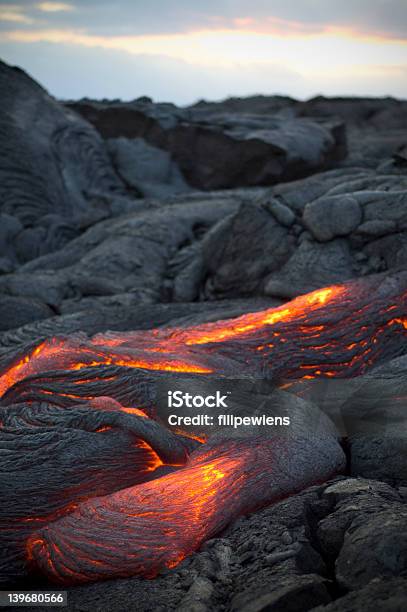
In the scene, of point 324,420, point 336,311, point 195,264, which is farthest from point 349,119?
point 324,420

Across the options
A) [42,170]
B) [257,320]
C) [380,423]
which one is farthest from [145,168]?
[380,423]

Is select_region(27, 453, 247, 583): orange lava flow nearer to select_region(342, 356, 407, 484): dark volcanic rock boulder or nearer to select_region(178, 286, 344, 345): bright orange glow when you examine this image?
select_region(342, 356, 407, 484): dark volcanic rock boulder

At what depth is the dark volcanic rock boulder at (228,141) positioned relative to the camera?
43.9 feet

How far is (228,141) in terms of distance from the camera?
45.0ft

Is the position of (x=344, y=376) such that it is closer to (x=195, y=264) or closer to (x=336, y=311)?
(x=336, y=311)

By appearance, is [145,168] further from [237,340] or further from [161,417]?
[161,417]

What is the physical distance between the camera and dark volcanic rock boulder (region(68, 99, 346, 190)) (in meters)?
13.4

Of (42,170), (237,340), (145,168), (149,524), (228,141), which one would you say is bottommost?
(149,524)

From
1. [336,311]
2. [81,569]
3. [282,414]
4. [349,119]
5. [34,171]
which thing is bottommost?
[81,569]

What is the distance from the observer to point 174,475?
3.83 metres

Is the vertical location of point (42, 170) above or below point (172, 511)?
above

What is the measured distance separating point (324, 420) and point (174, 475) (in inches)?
44.4

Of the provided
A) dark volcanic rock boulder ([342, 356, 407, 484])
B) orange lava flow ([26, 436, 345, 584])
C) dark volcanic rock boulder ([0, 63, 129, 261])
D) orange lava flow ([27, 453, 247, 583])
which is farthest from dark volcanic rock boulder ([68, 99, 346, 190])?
orange lava flow ([27, 453, 247, 583])

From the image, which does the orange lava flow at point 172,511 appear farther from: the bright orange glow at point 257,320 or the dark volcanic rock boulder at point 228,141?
the dark volcanic rock boulder at point 228,141
